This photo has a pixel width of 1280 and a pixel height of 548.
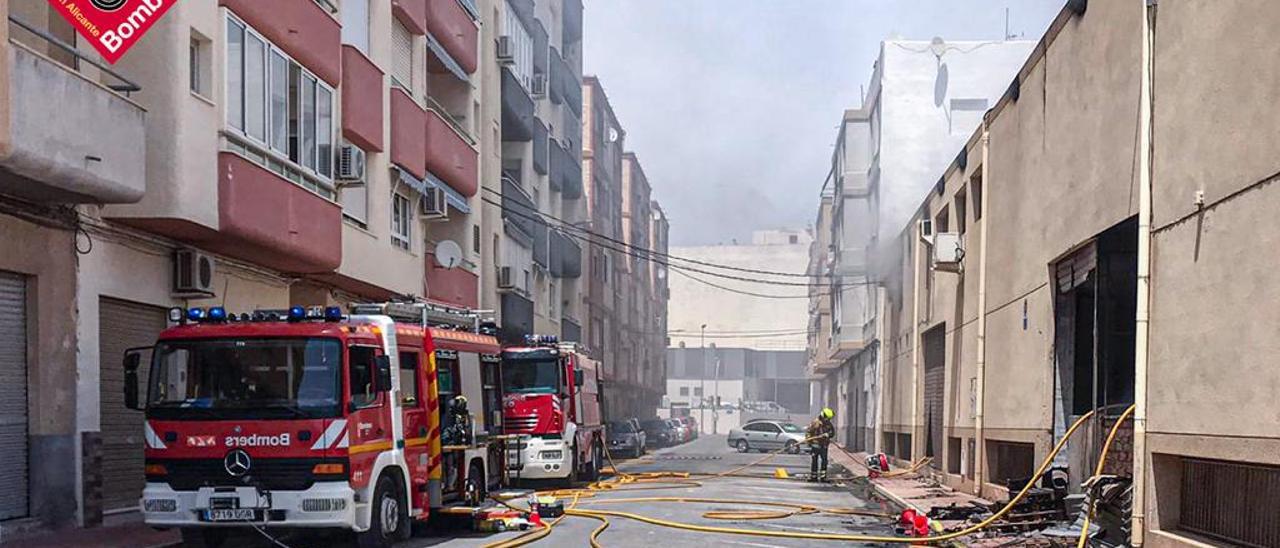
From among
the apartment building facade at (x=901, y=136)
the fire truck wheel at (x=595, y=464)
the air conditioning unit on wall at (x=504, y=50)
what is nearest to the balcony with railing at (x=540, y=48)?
the air conditioning unit on wall at (x=504, y=50)

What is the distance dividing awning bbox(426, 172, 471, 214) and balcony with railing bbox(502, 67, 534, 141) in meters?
6.89

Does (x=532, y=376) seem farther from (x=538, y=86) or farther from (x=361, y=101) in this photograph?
(x=538, y=86)

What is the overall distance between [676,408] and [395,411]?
97942mm

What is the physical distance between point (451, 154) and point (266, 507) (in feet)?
58.1

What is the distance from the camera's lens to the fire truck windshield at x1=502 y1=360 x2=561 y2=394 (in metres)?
24.5

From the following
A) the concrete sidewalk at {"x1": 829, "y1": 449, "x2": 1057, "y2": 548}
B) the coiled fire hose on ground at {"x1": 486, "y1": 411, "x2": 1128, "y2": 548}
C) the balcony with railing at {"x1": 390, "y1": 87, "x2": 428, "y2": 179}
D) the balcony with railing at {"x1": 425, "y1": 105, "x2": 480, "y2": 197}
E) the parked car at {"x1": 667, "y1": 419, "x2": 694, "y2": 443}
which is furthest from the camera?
the parked car at {"x1": 667, "y1": 419, "x2": 694, "y2": 443}

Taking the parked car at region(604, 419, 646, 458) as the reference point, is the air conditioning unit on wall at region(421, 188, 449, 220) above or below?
above

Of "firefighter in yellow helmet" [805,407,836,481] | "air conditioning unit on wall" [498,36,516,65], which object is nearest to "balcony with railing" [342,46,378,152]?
"firefighter in yellow helmet" [805,407,836,481]

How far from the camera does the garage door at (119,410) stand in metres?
16.0

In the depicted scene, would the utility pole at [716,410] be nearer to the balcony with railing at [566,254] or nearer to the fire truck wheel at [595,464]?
the balcony with railing at [566,254]

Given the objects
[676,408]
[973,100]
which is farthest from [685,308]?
[973,100]

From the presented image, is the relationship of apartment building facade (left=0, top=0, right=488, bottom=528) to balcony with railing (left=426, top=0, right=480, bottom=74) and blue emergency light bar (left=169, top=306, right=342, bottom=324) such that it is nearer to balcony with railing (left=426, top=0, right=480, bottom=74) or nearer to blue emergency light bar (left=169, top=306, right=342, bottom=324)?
blue emergency light bar (left=169, top=306, right=342, bottom=324)

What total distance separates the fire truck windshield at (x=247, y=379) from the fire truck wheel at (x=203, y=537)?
1338 mm

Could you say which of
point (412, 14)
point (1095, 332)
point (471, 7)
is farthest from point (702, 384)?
point (1095, 332)
